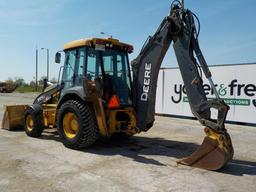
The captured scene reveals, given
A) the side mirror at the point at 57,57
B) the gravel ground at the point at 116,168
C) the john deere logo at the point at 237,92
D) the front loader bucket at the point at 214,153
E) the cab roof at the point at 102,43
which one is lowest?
the gravel ground at the point at 116,168

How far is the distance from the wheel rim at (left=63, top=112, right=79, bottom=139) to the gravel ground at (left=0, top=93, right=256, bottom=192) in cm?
36

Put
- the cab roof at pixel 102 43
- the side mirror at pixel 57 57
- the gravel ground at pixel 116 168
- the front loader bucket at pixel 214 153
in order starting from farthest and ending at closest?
1. the side mirror at pixel 57 57
2. the cab roof at pixel 102 43
3. the front loader bucket at pixel 214 153
4. the gravel ground at pixel 116 168

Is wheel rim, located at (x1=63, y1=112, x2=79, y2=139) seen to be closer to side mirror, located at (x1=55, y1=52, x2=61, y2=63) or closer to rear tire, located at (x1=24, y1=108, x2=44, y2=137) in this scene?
rear tire, located at (x1=24, y1=108, x2=44, y2=137)

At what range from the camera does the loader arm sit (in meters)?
5.86

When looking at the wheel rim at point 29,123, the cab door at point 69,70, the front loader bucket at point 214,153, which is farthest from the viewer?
the wheel rim at point 29,123

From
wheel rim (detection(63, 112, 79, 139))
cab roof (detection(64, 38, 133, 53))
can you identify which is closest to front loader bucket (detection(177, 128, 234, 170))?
wheel rim (detection(63, 112, 79, 139))

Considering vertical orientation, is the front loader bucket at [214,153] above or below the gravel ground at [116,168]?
above

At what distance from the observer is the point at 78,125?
23.4 ft

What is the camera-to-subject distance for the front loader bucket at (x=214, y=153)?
18.4ft

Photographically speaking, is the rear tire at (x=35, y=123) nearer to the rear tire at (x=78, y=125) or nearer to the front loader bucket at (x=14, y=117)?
the rear tire at (x=78, y=125)

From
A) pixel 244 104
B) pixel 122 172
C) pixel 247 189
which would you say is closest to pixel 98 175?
pixel 122 172

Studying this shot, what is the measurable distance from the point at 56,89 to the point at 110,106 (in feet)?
7.40

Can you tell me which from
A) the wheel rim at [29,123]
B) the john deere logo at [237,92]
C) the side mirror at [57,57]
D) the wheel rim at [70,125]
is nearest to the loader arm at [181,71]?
the wheel rim at [70,125]

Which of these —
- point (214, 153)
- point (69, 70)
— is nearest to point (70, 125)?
point (69, 70)
